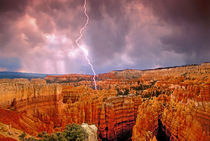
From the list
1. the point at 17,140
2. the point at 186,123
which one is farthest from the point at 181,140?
the point at 17,140

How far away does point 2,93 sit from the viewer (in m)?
16.8

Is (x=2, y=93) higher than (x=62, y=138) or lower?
higher

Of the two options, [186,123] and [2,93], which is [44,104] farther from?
[186,123]

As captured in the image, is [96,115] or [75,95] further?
[75,95]

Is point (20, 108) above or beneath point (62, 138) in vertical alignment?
beneath

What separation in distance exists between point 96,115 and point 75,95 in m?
12.8

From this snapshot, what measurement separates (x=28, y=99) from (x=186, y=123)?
873 inches

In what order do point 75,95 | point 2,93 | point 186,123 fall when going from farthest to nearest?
1. point 75,95
2. point 2,93
3. point 186,123

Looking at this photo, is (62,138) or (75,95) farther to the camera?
(75,95)

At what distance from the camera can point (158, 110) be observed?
1852 cm

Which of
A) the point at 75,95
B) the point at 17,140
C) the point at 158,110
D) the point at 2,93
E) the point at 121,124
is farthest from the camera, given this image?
the point at 75,95

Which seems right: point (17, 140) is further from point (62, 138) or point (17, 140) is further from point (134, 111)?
point (134, 111)

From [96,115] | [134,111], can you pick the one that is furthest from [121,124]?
[96,115]

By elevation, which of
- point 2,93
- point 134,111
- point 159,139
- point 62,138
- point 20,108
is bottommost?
point 159,139
